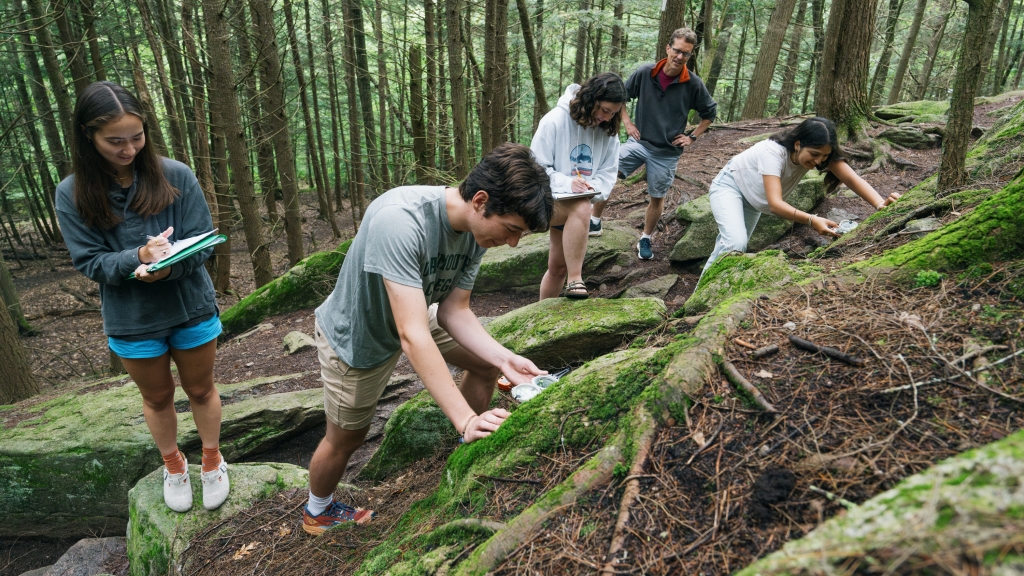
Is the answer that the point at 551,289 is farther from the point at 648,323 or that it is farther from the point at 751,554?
the point at 751,554

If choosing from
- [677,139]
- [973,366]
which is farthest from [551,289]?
[973,366]

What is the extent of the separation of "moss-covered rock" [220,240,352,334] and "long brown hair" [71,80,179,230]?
6.27 metres

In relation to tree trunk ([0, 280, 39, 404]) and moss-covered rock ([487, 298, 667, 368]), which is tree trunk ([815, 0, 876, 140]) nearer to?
moss-covered rock ([487, 298, 667, 368])

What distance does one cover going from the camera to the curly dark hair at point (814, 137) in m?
4.63

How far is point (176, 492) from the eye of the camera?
12.2ft

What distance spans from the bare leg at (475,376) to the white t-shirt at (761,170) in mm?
3225

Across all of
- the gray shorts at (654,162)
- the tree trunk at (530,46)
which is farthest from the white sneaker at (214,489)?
the tree trunk at (530,46)

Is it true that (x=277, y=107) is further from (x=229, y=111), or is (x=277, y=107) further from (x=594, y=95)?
(x=594, y=95)

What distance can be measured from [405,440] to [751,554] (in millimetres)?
2951

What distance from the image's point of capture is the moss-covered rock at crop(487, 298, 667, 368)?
4027 mm

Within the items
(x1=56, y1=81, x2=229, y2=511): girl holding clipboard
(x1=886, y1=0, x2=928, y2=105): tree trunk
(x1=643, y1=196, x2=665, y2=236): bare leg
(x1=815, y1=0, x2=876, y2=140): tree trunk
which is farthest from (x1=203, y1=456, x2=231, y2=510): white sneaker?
(x1=886, y1=0, x2=928, y2=105): tree trunk

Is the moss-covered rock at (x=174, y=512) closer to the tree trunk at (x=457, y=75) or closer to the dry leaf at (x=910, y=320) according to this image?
the dry leaf at (x=910, y=320)

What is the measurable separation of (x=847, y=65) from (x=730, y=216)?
5159 mm

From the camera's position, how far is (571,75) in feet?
78.4
